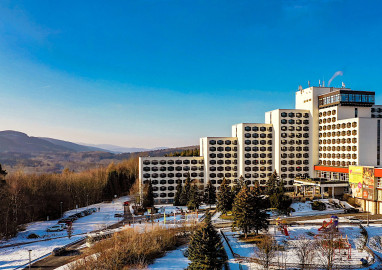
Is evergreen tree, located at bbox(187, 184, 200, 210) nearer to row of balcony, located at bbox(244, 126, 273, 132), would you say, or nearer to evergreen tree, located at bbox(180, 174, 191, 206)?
evergreen tree, located at bbox(180, 174, 191, 206)

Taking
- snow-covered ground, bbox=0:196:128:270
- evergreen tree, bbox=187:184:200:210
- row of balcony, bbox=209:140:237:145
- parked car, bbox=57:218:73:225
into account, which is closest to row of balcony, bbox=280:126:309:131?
row of balcony, bbox=209:140:237:145

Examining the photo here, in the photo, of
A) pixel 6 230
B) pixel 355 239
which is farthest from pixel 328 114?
pixel 6 230

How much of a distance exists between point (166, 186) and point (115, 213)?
16969mm

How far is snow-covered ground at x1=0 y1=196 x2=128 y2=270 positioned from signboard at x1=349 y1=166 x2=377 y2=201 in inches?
2074

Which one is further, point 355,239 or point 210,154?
point 210,154

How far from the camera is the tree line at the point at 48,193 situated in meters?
49.9

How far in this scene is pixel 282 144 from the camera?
77500mm

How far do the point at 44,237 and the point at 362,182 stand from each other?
2515 inches

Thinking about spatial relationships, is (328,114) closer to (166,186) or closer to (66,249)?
(166,186)

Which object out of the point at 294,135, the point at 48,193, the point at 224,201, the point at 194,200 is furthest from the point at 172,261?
the point at 294,135

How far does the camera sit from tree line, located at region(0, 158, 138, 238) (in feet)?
164

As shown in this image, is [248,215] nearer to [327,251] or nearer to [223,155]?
[327,251]

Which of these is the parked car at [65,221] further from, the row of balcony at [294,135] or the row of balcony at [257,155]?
the row of balcony at [294,135]

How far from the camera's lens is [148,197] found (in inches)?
2721
